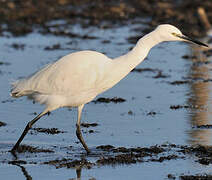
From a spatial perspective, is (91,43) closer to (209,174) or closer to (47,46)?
(47,46)

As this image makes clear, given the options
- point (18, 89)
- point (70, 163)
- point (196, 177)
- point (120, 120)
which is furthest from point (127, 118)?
point (196, 177)

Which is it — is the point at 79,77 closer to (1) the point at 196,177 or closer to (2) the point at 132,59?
(2) the point at 132,59

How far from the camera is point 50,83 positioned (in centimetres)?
907

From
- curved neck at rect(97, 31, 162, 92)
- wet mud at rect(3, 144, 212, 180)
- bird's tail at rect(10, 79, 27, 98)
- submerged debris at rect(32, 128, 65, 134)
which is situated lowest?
wet mud at rect(3, 144, 212, 180)

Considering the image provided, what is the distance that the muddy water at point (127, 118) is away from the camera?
8133mm

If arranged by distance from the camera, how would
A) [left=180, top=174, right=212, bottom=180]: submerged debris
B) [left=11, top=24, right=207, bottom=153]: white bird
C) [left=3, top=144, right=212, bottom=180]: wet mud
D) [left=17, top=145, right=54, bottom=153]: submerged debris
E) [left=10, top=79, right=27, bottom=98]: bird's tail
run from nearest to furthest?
A: [left=180, top=174, right=212, bottom=180]: submerged debris < [left=3, top=144, right=212, bottom=180]: wet mud < [left=11, top=24, right=207, bottom=153]: white bird < [left=17, top=145, right=54, bottom=153]: submerged debris < [left=10, top=79, right=27, bottom=98]: bird's tail

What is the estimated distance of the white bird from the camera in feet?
28.8

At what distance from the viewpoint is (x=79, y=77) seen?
353 inches

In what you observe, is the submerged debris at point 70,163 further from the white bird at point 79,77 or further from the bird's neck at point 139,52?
the bird's neck at point 139,52

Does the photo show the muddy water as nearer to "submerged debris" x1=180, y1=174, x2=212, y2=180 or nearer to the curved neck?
"submerged debris" x1=180, y1=174, x2=212, y2=180

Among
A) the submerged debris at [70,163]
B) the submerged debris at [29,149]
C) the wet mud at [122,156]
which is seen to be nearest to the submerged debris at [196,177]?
Result: the wet mud at [122,156]

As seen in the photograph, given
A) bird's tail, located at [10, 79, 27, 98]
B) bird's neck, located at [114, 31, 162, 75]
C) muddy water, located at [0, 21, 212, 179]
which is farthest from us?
bird's tail, located at [10, 79, 27, 98]

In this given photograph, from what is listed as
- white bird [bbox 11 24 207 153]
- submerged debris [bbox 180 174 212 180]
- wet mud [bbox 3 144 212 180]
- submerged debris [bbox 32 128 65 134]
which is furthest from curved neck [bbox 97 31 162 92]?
submerged debris [bbox 180 174 212 180]

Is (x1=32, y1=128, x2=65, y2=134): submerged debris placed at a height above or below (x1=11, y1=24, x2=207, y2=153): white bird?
below
